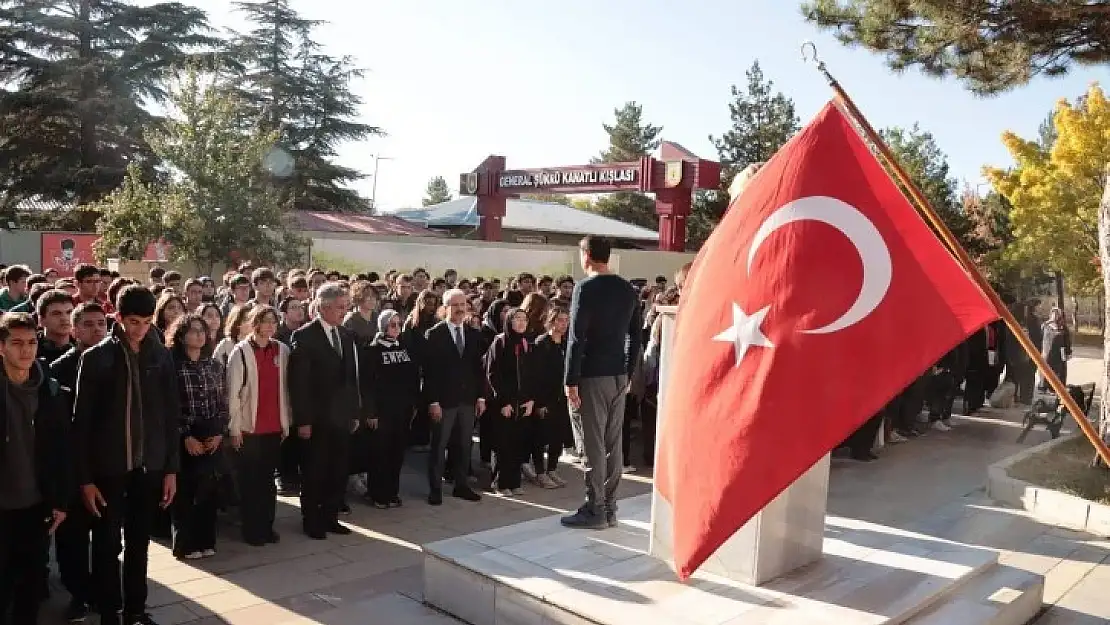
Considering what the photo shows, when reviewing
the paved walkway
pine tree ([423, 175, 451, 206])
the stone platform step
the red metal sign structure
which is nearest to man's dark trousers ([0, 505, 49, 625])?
the paved walkway

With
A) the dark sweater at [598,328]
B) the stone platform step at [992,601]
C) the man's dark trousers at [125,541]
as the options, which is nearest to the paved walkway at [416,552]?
the stone platform step at [992,601]

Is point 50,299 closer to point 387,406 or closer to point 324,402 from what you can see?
point 324,402

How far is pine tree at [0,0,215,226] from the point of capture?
31.6 metres

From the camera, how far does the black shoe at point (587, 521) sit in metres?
5.66

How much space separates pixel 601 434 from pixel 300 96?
38360 millimetres

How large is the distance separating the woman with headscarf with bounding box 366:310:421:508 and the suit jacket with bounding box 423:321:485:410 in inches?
8.7

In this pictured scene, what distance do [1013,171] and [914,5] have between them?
26.3 metres

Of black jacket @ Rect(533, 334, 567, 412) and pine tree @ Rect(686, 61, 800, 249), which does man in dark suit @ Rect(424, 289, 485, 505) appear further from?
pine tree @ Rect(686, 61, 800, 249)

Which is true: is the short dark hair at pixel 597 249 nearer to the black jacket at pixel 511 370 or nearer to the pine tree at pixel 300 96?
the black jacket at pixel 511 370

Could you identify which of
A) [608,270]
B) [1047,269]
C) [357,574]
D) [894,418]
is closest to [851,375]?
[608,270]

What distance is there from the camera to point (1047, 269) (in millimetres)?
30688

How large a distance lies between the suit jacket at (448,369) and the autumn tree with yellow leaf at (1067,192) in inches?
944

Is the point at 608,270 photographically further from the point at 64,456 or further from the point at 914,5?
the point at 914,5

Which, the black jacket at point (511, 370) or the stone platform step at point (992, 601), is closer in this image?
the stone platform step at point (992, 601)
